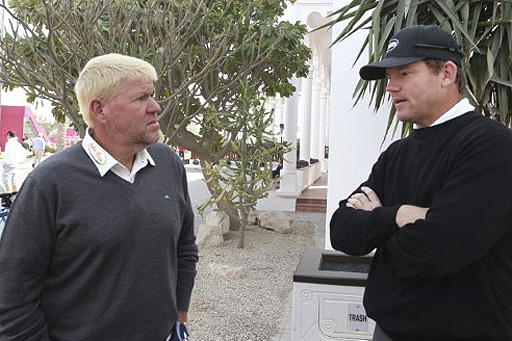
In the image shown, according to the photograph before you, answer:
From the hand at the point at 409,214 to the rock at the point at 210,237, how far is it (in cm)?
725

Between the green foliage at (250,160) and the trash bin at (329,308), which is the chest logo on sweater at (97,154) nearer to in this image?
the trash bin at (329,308)

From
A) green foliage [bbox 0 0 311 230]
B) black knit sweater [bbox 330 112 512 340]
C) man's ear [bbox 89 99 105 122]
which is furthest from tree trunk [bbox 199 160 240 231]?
black knit sweater [bbox 330 112 512 340]

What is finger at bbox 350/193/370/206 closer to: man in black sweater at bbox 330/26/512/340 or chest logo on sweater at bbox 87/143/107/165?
man in black sweater at bbox 330/26/512/340

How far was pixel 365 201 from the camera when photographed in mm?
1846

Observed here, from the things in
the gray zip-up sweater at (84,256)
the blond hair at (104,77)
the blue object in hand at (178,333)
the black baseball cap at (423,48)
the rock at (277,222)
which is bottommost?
the rock at (277,222)

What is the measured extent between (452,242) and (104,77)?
1.19 meters

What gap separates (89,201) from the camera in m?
1.62

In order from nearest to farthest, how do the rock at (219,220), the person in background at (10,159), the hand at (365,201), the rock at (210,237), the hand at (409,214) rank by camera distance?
1. the hand at (409,214)
2. the hand at (365,201)
3. the rock at (210,237)
4. the rock at (219,220)
5. the person in background at (10,159)

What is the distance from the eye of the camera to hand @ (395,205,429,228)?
1609mm

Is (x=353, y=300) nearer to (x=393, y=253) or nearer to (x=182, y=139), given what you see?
(x=393, y=253)

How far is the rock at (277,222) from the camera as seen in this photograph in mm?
10117

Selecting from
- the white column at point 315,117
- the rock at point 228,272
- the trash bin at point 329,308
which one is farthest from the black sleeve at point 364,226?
the white column at point 315,117

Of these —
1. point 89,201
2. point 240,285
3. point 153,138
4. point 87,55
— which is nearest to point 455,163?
point 153,138

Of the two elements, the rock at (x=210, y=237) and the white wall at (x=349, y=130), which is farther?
the rock at (x=210, y=237)
